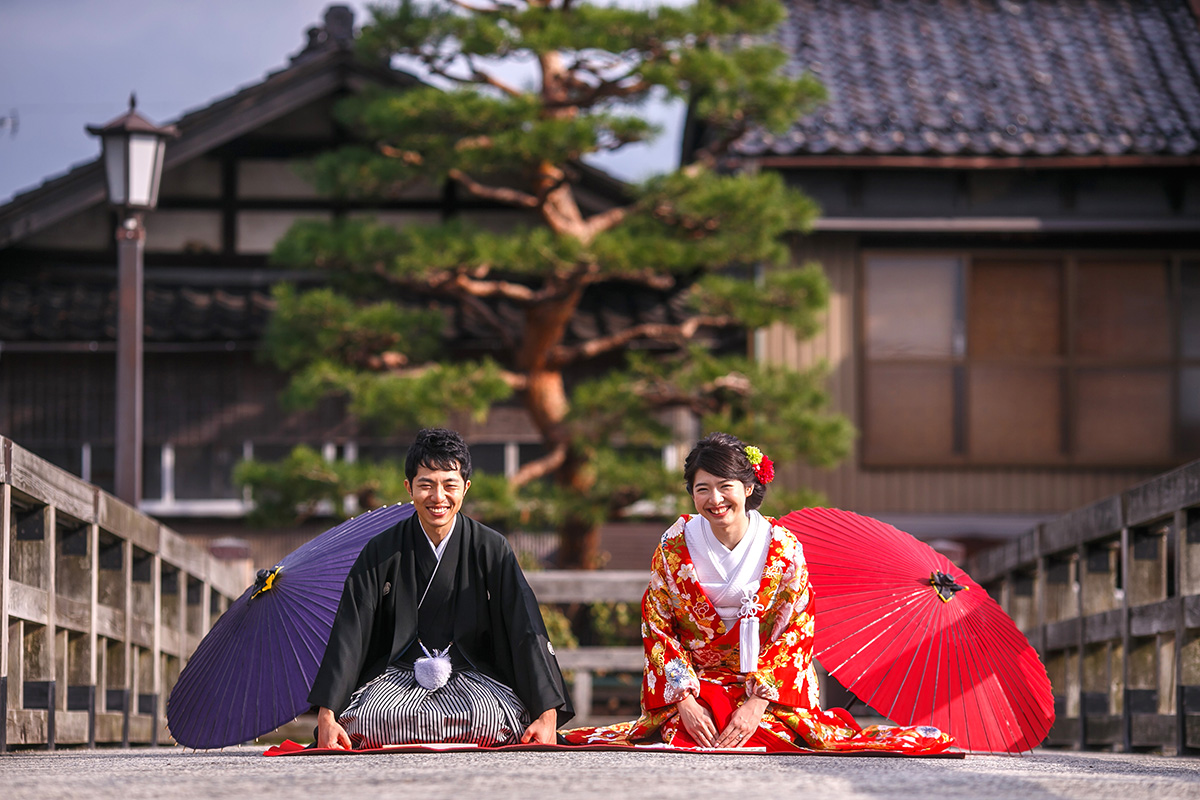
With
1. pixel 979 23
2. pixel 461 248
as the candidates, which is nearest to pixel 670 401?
pixel 461 248

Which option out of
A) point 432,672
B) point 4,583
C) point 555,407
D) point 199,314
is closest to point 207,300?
point 199,314

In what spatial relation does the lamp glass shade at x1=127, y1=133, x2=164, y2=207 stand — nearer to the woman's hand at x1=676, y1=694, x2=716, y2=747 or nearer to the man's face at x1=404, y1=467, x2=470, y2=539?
the man's face at x1=404, y1=467, x2=470, y2=539

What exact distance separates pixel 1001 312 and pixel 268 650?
8.18m

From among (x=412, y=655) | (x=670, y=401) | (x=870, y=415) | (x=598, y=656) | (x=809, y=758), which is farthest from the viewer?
(x=870, y=415)

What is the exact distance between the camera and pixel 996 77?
11.8m

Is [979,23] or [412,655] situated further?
[979,23]

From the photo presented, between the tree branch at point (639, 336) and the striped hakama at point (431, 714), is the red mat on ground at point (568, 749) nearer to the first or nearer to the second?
the striped hakama at point (431, 714)

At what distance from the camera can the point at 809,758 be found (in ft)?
13.4

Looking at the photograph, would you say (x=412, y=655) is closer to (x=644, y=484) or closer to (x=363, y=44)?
(x=644, y=484)

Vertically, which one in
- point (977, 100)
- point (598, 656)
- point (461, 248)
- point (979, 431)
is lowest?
point (598, 656)

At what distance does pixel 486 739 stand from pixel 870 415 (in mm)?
7434

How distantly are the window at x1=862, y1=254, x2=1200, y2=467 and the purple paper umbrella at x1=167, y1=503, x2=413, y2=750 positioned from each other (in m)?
7.10

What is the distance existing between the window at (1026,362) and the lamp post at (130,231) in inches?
240

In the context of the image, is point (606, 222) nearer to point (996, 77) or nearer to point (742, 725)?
point (996, 77)
